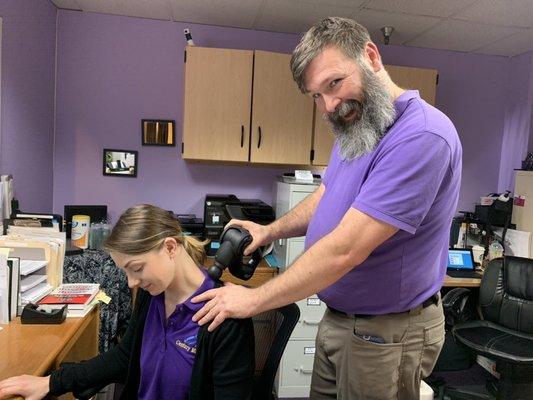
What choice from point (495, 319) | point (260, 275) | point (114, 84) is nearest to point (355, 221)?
point (260, 275)

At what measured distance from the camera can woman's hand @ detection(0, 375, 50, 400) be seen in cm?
120

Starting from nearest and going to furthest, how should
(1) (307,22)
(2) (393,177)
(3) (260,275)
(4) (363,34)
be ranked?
(2) (393,177) → (4) (363,34) → (3) (260,275) → (1) (307,22)

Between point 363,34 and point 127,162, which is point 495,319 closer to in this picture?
point 363,34

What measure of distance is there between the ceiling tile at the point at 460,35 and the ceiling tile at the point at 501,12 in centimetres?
9

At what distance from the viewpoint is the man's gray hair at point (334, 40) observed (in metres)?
1.11

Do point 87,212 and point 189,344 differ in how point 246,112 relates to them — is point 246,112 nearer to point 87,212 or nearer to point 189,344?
point 87,212

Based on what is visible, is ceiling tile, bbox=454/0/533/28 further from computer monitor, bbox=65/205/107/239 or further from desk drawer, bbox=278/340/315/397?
computer monitor, bbox=65/205/107/239

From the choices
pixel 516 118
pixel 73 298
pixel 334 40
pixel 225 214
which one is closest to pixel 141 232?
pixel 334 40

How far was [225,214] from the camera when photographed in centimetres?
296

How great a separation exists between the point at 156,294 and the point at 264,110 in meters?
1.89

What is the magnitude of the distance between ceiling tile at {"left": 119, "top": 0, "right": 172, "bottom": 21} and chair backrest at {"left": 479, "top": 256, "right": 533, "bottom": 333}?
2.85m

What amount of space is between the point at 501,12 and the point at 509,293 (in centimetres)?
184

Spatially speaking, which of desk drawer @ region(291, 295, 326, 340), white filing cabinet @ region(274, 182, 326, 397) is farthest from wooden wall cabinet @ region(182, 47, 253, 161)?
desk drawer @ region(291, 295, 326, 340)

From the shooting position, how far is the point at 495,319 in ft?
9.45
